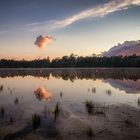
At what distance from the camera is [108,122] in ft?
49.7

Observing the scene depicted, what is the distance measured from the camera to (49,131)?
1310cm

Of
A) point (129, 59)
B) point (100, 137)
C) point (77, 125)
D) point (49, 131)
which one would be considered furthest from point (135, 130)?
point (129, 59)

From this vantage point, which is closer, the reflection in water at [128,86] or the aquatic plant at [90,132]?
the aquatic plant at [90,132]

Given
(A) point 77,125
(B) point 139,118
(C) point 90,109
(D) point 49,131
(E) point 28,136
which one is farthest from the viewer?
(C) point 90,109

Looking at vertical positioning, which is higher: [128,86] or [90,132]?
[90,132]

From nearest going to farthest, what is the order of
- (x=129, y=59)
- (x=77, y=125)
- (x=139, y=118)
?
(x=77, y=125)
(x=139, y=118)
(x=129, y=59)

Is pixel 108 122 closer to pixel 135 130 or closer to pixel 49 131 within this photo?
pixel 135 130

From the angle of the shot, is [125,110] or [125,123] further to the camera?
[125,110]

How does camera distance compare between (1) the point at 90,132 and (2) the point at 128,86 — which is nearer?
(1) the point at 90,132

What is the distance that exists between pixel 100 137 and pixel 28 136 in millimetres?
3538

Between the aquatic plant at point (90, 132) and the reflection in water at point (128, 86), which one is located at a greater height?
the aquatic plant at point (90, 132)

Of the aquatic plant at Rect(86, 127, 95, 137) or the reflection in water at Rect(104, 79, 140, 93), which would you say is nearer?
the aquatic plant at Rect(86, 127, 95, 137)

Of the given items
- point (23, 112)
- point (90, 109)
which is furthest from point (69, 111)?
point (23, 112)

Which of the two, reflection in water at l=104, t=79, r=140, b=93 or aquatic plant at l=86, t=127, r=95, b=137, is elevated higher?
aquatic plant at l=86, t=127, r=95, b=137
